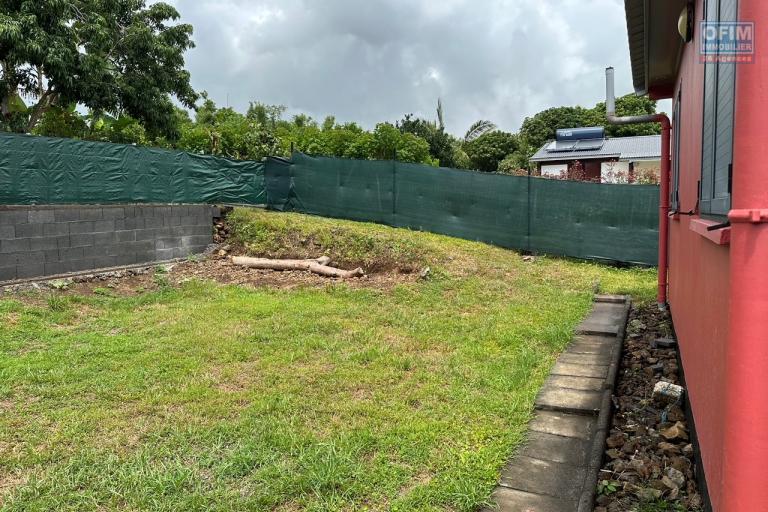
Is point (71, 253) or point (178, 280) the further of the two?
point (178, 280)

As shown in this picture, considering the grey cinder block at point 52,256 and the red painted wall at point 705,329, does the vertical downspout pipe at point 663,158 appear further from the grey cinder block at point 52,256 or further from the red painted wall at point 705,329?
the grey cinder block at point 52,256

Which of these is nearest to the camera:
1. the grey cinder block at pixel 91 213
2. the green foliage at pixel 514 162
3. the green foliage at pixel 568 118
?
the grey cinder block at pixel 91 213

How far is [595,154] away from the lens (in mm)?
24562

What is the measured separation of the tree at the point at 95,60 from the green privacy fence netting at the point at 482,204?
12.8 feet

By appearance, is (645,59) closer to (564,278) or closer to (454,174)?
(564,278)

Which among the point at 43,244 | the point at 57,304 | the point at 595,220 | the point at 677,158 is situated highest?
the point at 677,158

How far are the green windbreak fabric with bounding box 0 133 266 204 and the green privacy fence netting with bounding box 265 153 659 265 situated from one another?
1.44 meters

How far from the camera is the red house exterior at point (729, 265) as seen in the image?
1.09 meters

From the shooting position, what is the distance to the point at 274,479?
7.73 ft

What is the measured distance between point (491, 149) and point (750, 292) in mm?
34441

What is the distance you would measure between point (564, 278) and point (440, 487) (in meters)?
5.86

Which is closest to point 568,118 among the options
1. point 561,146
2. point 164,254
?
point 561,146

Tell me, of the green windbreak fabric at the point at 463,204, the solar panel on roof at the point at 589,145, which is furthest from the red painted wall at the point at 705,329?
the solar panel on roof at the point at 589,145

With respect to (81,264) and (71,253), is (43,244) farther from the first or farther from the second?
(81,264)
